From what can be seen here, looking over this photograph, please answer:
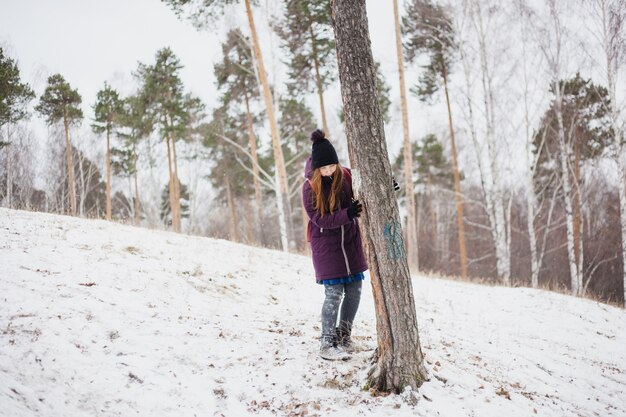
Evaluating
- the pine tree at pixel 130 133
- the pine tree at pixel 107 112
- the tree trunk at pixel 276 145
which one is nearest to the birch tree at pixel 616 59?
the tree trunk at pixel 276 145

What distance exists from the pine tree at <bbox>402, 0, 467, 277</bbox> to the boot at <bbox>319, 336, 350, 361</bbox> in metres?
11.9

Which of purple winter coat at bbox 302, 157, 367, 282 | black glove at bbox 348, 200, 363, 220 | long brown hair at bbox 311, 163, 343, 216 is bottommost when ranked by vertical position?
purple winter coat at bbox 302, 157, 367, 282

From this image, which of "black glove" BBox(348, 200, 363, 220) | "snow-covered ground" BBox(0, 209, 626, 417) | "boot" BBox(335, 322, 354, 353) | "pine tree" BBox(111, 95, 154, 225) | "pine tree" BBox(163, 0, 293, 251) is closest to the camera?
"snow-covered ground" BBox(0, 209, 626, 417)

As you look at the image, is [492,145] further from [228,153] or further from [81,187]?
[81,187]

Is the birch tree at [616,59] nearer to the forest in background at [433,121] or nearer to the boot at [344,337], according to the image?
the forest in background at [433,121]

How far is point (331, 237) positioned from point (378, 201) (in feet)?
2.04

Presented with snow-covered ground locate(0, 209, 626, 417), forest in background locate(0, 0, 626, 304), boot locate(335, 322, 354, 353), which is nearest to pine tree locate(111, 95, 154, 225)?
forest in background locate(0, 0, 626, 304)

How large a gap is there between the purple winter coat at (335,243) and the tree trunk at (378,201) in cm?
36

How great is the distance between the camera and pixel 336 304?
3.41 meters

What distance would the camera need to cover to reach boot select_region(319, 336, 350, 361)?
3342 millimetres

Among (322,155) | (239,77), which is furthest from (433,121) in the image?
(322,155)

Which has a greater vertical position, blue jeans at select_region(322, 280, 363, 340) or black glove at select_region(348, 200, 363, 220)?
black glove at select_region(348, 200, 363, 220)

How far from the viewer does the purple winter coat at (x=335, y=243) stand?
3.31 metres

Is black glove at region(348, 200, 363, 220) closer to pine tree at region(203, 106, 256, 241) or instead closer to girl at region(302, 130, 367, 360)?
girl at region(302, 130, 367, 360)
